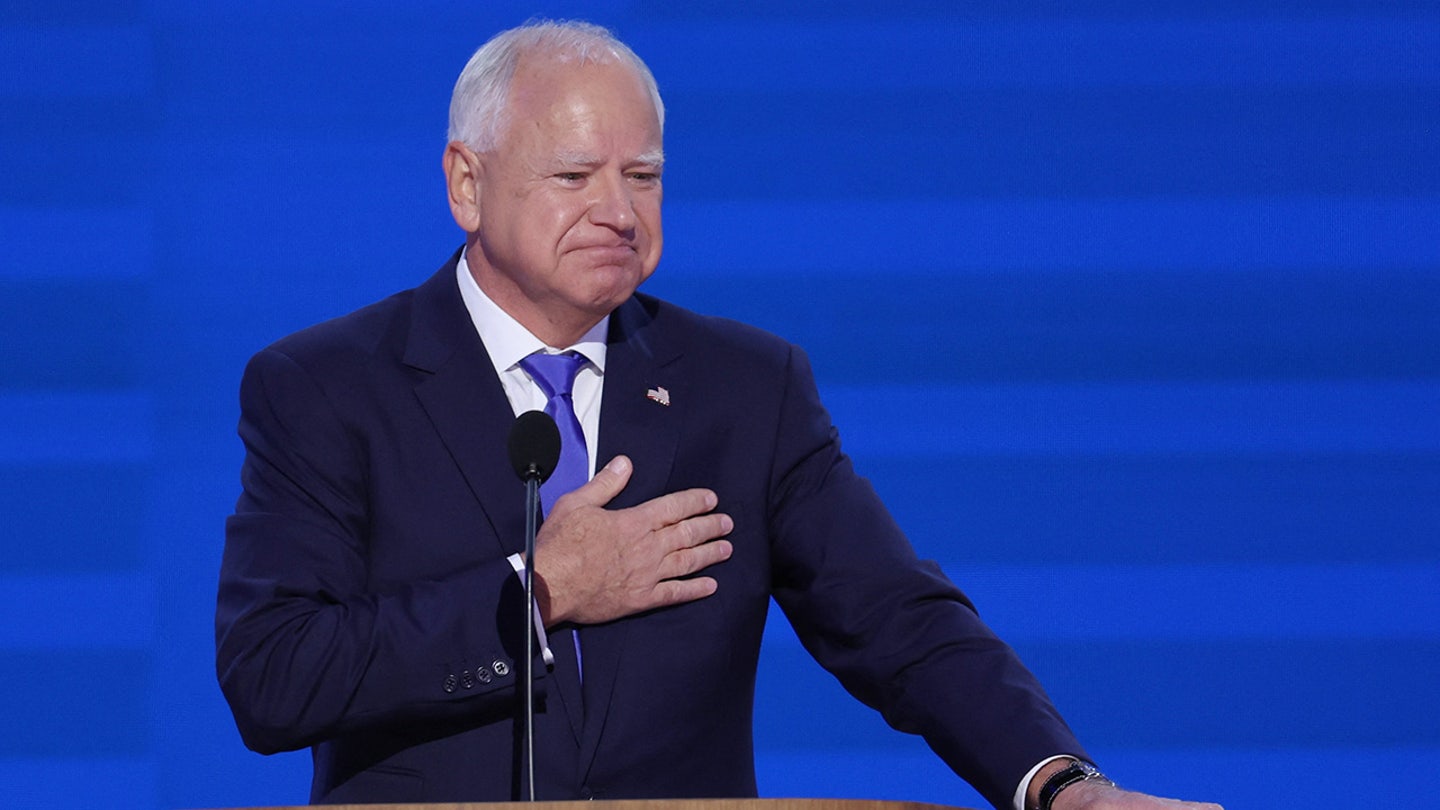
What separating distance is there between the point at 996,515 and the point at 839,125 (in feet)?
2.55

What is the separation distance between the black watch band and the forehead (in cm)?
98

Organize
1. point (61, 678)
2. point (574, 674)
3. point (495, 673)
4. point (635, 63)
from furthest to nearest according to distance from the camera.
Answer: point (61, 678) → point (635, 63) → point (574, 674) → point (495, 673)

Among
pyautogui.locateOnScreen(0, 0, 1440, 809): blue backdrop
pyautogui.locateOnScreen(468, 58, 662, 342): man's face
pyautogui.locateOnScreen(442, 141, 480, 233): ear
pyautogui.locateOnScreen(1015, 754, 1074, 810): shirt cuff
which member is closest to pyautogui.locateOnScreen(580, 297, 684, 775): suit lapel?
pyautogui.locateOnScreen(468, 58, 662, 342): man's face

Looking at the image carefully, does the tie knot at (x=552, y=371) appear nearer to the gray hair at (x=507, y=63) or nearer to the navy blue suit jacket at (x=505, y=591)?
the navy blue suit jacket at (x=505, y=591)

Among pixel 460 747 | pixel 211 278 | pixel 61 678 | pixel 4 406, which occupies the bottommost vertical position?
pixel 460 747

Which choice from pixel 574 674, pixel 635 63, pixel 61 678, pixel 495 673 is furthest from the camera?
pixel 61 678

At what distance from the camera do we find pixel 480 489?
2.33 m

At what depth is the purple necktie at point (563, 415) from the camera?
2.40m

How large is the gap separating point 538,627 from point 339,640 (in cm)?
26

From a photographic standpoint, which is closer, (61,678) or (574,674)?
(574,674)

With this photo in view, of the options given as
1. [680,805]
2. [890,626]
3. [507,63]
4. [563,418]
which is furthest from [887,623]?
[507,63]

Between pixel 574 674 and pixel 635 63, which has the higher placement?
pixel 635 63

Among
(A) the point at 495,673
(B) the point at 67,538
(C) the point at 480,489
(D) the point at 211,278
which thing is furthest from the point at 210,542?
(A) the point at 495,673

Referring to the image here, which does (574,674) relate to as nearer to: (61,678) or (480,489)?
(480,489)
